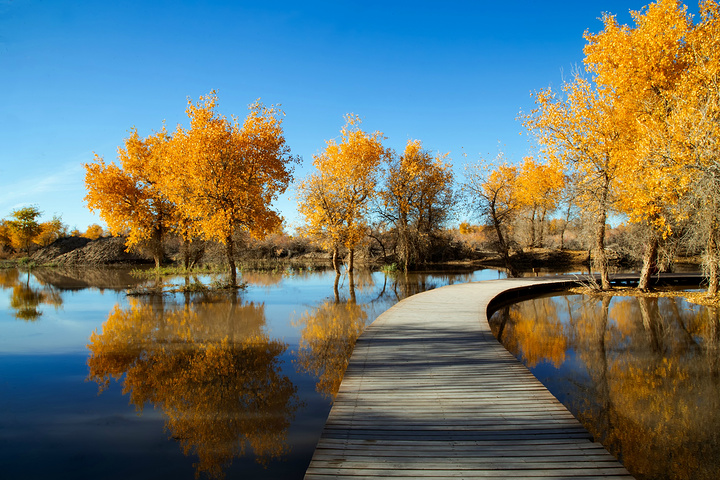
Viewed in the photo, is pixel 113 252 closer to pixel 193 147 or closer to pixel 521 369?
pixel 193 147

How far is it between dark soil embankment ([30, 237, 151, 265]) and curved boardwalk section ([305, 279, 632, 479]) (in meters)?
40.1

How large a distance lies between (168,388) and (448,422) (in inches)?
181

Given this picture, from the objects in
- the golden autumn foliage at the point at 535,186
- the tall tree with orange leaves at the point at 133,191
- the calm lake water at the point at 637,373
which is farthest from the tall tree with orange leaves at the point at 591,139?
the tall tree with orange leaves at the point at 133,191

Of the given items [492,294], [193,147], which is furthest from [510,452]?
[193,147]

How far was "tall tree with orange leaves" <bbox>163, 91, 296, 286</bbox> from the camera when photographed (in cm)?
1730

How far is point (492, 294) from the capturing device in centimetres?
1473

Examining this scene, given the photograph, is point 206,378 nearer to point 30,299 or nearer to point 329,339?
point 329,339

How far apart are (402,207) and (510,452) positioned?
2343 cm

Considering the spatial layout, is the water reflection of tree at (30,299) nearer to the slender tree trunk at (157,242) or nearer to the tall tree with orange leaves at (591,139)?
the slender tree trunk at (157,242)

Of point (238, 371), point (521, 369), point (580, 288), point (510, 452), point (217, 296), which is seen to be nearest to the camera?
point (510, 452)

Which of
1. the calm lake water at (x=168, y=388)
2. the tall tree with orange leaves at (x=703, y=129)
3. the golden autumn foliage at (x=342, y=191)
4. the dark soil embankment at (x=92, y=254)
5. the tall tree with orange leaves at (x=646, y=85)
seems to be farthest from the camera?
the dark soil embankment at (x=92, y=254)

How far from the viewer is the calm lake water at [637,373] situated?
187 inches

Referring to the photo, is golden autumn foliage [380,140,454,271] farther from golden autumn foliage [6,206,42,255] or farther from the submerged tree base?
golden autumn foliage [6,206,42,255]

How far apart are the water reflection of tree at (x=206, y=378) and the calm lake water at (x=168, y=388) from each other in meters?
0.02
